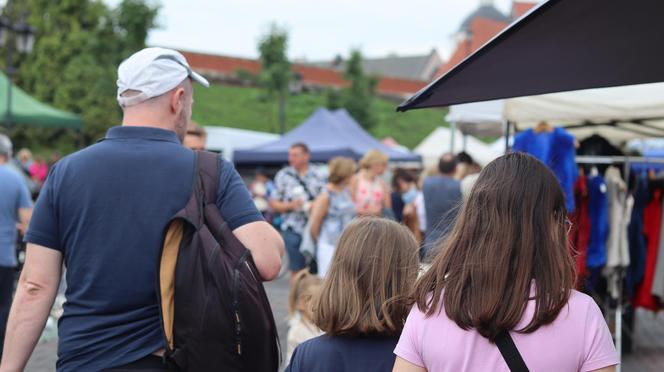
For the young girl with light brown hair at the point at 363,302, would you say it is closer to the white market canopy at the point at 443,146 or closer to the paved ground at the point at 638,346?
the paved ground at the point at 638,346

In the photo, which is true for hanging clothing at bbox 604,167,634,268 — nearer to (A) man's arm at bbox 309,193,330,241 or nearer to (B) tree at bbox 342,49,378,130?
(A) man's arm at bbox 309,193,330,241

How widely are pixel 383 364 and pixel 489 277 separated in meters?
0.81

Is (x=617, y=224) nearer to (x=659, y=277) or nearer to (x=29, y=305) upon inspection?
(x=659, y=277)

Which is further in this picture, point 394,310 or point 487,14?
point 487,14

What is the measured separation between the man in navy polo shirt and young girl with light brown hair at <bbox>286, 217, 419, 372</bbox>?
0.80 ft

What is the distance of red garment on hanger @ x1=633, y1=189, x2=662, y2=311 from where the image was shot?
314 inches

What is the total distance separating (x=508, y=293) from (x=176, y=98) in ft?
4.33

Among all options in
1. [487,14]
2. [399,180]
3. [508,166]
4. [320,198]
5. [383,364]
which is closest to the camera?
[508,166]

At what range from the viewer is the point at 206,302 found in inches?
99.2

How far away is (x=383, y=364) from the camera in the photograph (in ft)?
9.13

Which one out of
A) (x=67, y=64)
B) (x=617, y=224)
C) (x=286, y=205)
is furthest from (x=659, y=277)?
(x=67, y=64)

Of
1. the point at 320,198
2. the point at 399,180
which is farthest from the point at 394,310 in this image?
the point at 399,180

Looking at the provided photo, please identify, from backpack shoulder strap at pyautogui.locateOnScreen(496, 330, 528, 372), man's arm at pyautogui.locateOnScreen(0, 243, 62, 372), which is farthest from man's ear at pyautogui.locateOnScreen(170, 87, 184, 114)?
backpack shoulder strap at pyautogui.locateOnScreen(496, 330, 528, 372)

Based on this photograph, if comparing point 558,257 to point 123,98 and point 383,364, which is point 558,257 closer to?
point 383,364
